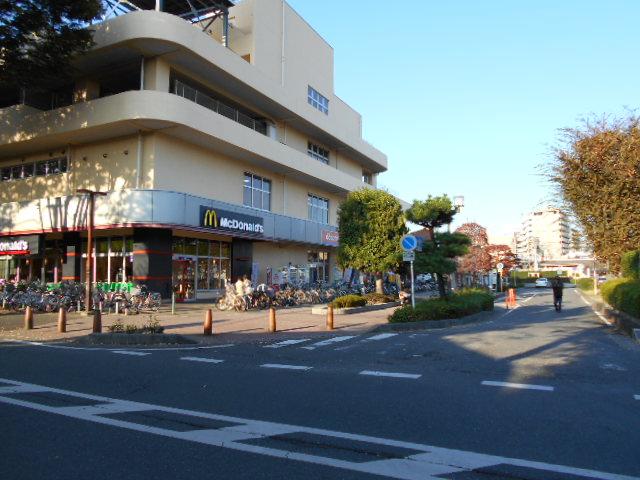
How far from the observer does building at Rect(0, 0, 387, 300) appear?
24562mm

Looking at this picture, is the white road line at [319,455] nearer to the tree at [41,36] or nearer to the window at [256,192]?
the tree at [41,36]

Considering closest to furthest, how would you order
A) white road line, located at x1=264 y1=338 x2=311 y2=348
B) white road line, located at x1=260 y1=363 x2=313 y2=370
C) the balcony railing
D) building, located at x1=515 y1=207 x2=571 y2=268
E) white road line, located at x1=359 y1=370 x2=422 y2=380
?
white road line, located at x1=359 y1=370 x2=422 y2=380, white road line, located at x1=260 y1=363 x2=313 y2=370, white road line, located at x1=264 y1=338 x2=311 y2=348, the balcony railing, building, located at x1=515 y1=207 x2=571 y2=268

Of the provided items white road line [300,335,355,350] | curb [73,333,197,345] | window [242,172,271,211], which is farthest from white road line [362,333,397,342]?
window [242,172,271,211]

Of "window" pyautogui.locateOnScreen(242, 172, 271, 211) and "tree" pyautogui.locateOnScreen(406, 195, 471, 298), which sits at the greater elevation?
"window" pyautogui.locateOnScreen(242, 172, 271, 211)

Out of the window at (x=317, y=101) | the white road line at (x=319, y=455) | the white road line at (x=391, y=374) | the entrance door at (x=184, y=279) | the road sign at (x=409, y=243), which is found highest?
the window at (x=317, y=101)

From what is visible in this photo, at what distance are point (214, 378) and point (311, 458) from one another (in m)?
4.39

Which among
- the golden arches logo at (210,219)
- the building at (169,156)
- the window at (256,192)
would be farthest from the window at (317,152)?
the golden arches logo at (210,219)

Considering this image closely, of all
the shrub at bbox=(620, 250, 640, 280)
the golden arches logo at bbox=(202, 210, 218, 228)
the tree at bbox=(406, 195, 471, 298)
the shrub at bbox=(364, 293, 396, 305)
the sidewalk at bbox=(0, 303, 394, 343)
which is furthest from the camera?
the shrub at bbox=(364, 293, 396, 305)

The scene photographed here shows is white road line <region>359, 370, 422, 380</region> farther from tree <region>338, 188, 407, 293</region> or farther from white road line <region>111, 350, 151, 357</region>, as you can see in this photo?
tree <region>338, 188, 407, 293</region>

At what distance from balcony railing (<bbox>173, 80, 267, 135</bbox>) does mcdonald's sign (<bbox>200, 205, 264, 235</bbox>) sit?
21.0 ft

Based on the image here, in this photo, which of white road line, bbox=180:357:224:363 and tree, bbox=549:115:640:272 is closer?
white road line, bbox=180:357:224:363

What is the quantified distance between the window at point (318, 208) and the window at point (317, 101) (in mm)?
7042

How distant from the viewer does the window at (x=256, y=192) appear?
106ft

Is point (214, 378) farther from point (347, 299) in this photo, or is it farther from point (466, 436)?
point (347, 299)
